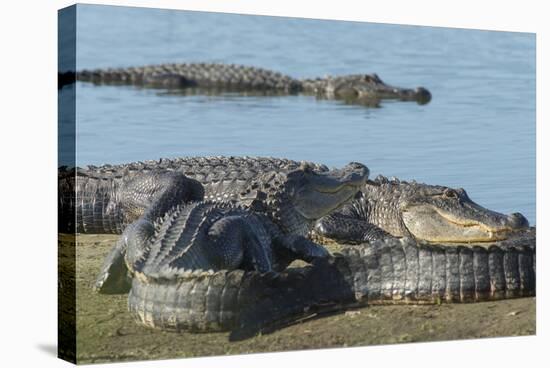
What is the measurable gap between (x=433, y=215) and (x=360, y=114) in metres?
4.81

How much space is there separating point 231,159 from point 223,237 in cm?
263

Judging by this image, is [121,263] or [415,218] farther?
[415,218]

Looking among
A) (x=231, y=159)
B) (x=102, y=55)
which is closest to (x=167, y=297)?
(x=231, y=159)

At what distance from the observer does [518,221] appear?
26.2 ft

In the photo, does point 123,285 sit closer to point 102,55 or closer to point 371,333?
point 371,333

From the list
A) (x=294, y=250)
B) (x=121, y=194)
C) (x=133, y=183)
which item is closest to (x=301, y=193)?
(x=294, y=250)

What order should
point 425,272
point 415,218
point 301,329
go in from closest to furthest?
point 301,329 < point 425,272 < point 415,218

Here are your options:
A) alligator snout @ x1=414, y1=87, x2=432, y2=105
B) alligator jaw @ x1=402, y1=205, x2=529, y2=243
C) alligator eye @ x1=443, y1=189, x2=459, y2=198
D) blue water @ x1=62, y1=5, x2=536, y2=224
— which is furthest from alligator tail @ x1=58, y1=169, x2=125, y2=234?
alligator snout @ x1=414, y1=87, x2=432, y2=105

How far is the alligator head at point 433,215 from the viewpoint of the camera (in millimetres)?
8195

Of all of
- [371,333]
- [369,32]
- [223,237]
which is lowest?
[371,333]

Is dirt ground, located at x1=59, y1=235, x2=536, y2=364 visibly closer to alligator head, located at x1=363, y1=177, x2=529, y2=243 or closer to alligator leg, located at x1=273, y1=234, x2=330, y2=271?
alligator leg, located at x1=273, y1=234, x2=330, y2=271

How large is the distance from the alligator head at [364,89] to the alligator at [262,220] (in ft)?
23.8

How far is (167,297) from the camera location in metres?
5.96

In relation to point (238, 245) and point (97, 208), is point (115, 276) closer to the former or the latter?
point (238, 245)
